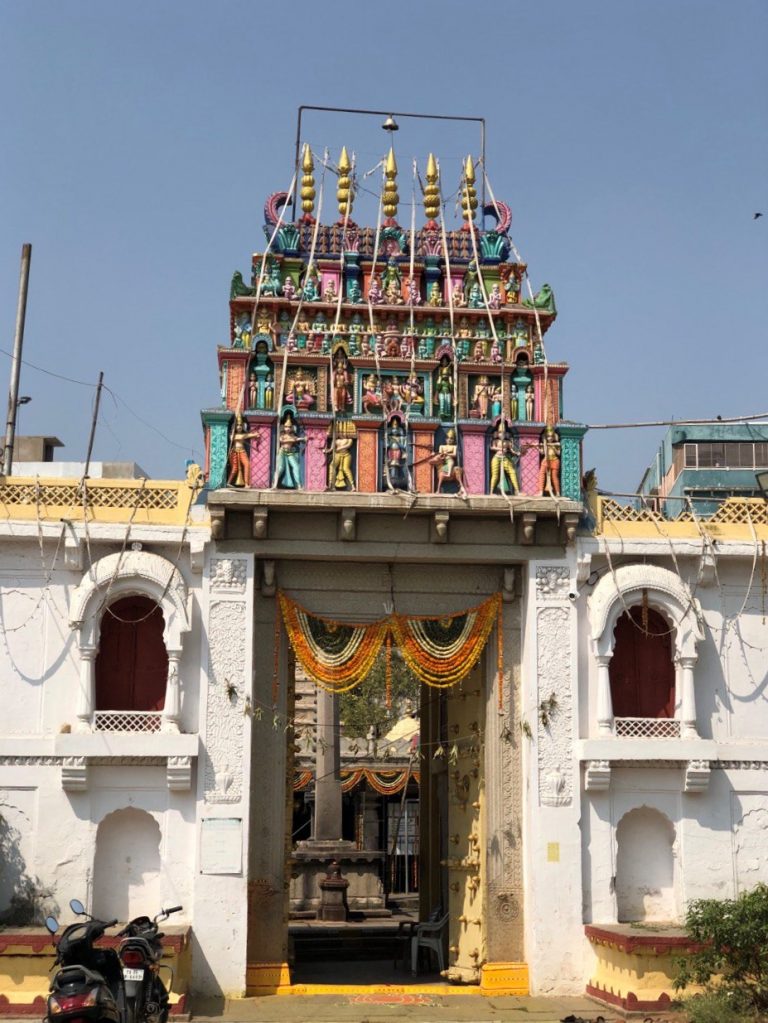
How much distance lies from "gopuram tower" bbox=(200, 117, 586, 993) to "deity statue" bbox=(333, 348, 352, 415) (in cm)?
3

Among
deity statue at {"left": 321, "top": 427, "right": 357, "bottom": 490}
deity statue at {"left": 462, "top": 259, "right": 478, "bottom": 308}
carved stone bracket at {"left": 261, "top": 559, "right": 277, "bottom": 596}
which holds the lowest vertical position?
carved stone bracket at {"left": 261, "top": 559, "right": 277, "bottom": 596}

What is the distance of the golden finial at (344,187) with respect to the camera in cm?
1966

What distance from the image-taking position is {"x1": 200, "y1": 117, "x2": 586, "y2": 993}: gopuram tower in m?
16.6

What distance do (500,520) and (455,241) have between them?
15.3 feet

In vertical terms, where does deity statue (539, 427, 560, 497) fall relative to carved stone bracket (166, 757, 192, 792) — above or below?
above

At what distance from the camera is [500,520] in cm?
1722

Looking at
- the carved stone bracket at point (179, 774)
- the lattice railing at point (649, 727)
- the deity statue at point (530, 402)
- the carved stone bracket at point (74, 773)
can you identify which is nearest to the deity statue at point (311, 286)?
the deity statue at point (530, 402)

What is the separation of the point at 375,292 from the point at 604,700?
6.51m

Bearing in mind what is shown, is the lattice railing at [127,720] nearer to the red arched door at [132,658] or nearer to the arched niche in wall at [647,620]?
the red arched door at [132,658]

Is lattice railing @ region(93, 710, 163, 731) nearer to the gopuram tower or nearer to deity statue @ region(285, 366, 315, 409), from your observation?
Answer: the gopuram tower

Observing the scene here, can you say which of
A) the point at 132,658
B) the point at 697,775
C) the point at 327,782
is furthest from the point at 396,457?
the point at 327,782

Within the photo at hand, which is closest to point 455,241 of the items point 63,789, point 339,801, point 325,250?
point 325,250

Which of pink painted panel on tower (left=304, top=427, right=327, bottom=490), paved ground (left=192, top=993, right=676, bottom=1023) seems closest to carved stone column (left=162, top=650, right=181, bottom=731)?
pink painted panel on tower (left=304, top=427, right=327, bottom=490)

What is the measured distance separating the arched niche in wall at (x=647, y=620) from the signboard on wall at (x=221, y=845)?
15.8 ft
